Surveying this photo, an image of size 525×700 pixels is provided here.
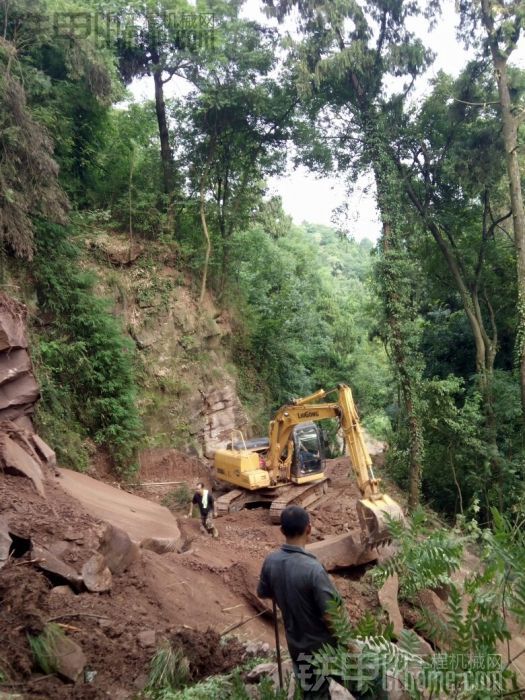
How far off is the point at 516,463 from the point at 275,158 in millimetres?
13167

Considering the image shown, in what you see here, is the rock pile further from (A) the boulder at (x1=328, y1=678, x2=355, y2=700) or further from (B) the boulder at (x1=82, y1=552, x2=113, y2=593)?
(A) the boulder at (x1=328, y1=678, x2=355, y2=700)

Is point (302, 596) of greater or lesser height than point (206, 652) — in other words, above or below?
above

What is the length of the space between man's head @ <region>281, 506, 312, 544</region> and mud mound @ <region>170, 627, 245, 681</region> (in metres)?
1.97

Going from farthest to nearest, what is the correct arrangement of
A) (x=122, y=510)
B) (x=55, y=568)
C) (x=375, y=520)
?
1. (x=122, y=510)
2. (x=375, y=520)
3. (x=55, y=568)

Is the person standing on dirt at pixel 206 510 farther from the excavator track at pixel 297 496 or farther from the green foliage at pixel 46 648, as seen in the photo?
the green foliage at pixel 46 648

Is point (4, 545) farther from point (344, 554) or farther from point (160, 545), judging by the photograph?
point (344, 554)

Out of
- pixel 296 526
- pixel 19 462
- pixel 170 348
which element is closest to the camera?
pixel 296 526

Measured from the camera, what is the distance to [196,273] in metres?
19.3

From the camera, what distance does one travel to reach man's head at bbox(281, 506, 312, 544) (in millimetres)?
3365

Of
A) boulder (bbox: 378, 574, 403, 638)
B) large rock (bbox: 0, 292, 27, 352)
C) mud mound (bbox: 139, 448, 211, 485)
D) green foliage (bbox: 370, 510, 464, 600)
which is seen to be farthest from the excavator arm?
large rock (bbox: 0, 292, 27, 352)

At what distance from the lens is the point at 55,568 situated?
5.42 meters

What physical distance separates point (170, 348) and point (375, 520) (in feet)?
35.7

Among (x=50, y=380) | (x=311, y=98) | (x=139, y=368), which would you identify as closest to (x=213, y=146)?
(x=311, y=98)

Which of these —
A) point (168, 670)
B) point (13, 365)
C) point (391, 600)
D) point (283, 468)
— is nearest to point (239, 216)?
point (283, 468)
